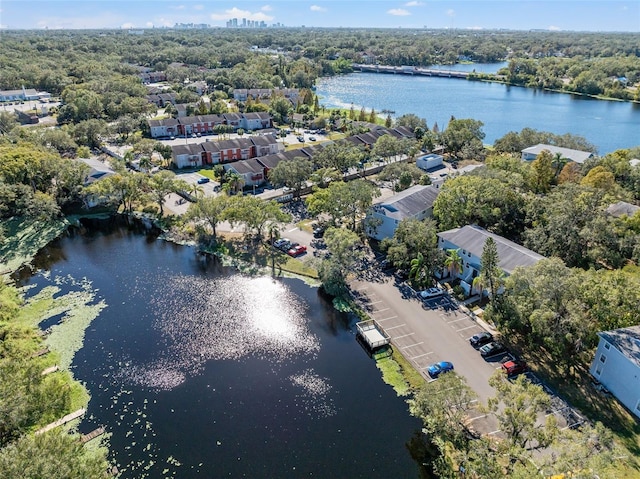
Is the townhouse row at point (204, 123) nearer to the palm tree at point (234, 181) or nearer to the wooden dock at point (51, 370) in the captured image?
the palm tree at point (234, 181)

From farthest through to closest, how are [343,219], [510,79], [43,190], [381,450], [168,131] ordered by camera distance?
1. [510,79]
2. [168,131]
3. [43,190]
4. [343,219]
5. [381,450]

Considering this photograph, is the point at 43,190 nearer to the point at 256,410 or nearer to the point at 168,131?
the point at 168,131

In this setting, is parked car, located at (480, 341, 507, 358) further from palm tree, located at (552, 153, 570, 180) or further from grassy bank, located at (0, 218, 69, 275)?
grassy bank, located at (0, 218, 69, 275)

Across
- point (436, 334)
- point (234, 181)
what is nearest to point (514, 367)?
point (436, 334)

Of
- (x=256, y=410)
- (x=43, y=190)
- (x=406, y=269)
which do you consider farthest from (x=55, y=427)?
(x=43, y=190)

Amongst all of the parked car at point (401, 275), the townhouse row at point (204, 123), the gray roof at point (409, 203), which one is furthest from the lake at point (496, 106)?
the parked car at point (401, 275)

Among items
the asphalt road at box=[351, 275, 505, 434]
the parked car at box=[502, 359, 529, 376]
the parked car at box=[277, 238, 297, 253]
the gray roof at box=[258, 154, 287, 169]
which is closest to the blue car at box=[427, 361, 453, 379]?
the asphalt road at box=[351, 275, 505, 434]
